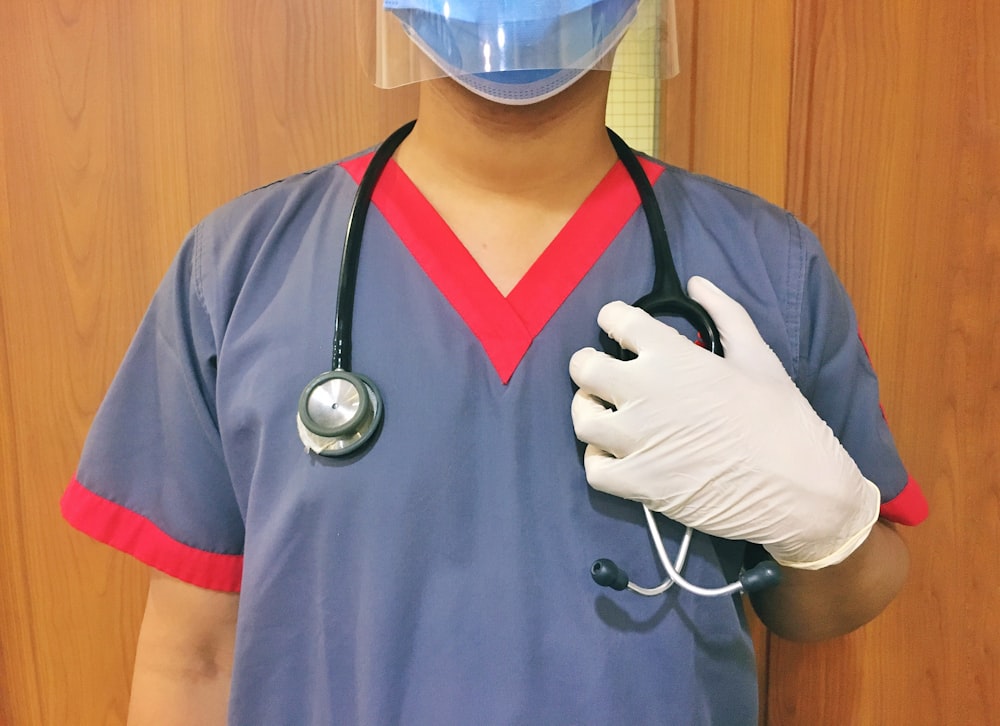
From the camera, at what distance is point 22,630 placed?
0.85m

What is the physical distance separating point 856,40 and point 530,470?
634 millimetres

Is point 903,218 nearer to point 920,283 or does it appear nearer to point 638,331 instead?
point 920,283

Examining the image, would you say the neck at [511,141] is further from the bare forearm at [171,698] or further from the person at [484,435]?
the bare forearm at [171,698]

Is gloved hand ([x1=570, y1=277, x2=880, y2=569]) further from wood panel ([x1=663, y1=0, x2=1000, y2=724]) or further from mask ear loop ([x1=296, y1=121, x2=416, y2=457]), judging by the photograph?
wood panel ([x1=663, y1=0, x2=1000, y2=724])

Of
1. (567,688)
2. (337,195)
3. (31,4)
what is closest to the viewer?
(567,688)

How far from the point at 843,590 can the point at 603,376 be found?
1.13ft

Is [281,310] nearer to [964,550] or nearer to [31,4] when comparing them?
[31,4]

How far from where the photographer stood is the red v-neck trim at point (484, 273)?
0.56 meters

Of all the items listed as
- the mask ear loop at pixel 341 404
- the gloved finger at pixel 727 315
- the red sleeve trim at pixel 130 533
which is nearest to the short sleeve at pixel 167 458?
the red sleeve trim at pixel 130 533

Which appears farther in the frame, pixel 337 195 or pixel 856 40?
pixel 856 40

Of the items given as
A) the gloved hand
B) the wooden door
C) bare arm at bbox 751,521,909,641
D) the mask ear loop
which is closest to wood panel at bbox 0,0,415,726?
the wooden door

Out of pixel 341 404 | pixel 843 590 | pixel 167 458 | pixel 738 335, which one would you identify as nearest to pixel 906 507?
pixel 843 590

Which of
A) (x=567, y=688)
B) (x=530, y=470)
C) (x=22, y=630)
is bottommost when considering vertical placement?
(x=22, y=630)

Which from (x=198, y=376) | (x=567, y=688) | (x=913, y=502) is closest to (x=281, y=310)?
(x=198, y=376)
